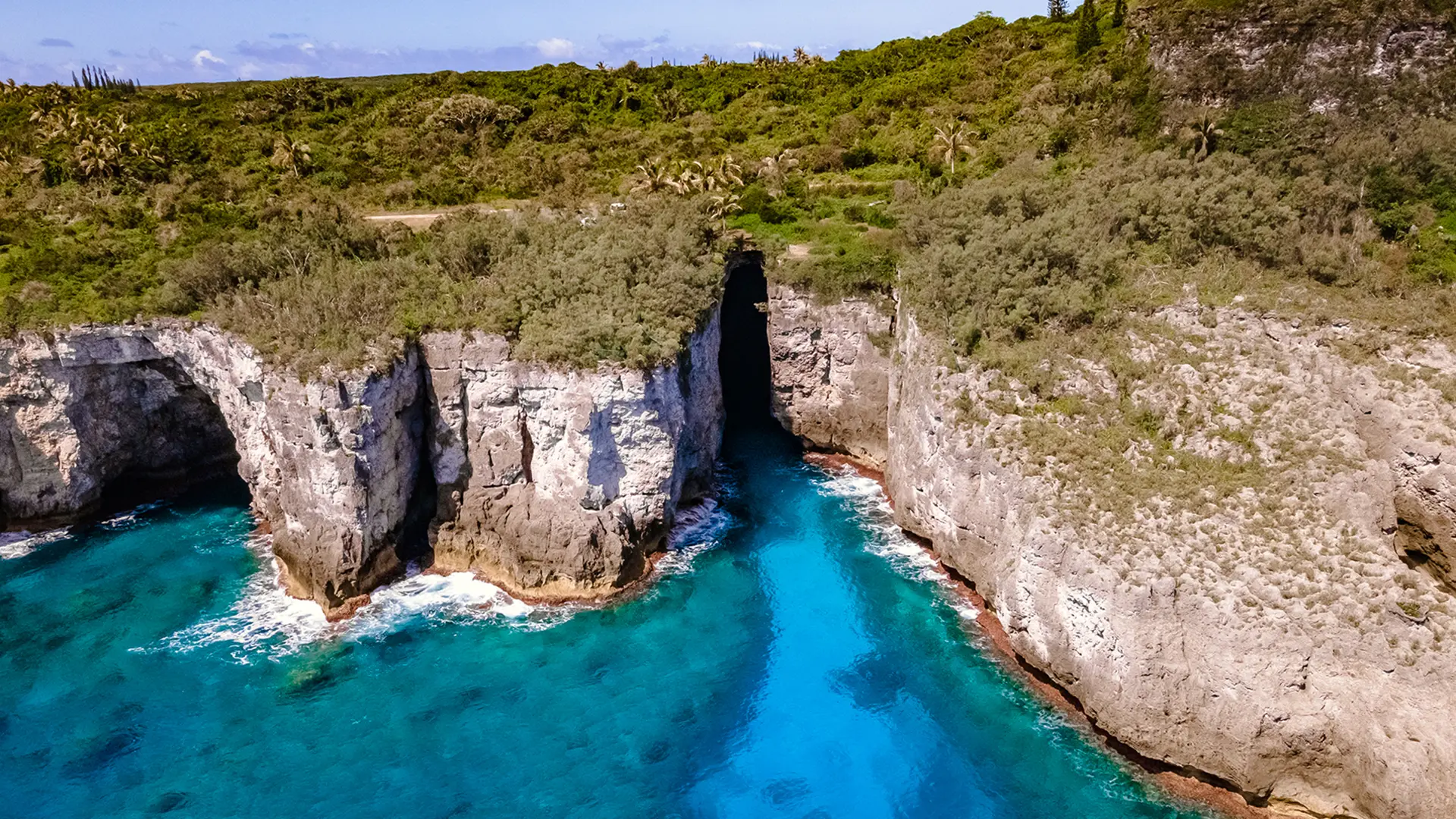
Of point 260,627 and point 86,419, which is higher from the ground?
point 86,419

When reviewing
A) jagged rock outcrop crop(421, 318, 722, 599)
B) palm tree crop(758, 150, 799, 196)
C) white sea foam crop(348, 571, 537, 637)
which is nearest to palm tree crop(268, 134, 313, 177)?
jagged rock outcrop crop(421, 318, 722, 599)

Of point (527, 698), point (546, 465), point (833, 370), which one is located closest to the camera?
point (527, 698)

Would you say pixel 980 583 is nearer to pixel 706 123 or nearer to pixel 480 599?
pixel 480 599

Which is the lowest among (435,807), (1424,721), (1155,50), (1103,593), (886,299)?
(435,807)

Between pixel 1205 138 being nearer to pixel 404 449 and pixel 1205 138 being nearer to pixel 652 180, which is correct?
pixel 652 180

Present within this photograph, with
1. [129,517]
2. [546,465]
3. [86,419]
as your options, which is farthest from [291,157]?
[546,465]

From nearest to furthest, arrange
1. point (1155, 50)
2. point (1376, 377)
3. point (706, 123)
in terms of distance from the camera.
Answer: point (1376, 377)
point (1155, 50)
point (706, 123)

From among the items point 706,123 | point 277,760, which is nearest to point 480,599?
point 277,760
